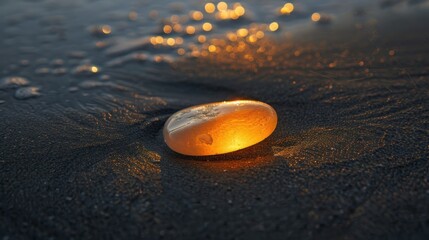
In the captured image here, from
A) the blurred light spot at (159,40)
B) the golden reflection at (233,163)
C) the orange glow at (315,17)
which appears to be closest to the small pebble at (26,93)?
the blurred light spot at (159,40)

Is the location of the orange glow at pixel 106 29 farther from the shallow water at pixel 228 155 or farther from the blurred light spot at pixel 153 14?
the blurred light spot at pixel 153 14

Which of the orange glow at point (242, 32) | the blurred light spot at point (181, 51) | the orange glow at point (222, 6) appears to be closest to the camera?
the blurred light spot at point (181, 51)

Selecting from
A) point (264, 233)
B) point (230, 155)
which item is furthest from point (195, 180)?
point (264, 233)

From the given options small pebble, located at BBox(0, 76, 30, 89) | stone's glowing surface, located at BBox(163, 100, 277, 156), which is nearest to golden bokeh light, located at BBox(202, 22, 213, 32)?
small pebble, located at BBox(0, 76, 30, 89)

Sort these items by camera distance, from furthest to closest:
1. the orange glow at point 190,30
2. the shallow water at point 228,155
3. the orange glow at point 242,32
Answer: the orange glow at point 190,30
the orange glow at point 242,32
the shallow water at point 228,155

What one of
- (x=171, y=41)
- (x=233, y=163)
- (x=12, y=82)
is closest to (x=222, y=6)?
(x=171, y=41)

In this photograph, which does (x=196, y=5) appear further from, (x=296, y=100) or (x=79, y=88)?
(x=296, y=100)
